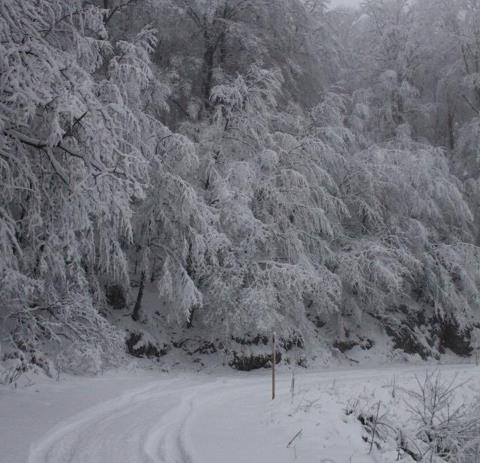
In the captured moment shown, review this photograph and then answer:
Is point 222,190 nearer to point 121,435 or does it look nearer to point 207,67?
point 207,67

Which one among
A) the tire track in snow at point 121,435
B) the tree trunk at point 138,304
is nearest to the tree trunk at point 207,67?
the tree trunk at point 138,304

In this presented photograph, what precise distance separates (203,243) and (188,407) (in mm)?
4527

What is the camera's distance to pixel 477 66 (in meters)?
20.1

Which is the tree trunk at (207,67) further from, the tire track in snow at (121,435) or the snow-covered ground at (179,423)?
the tire track in snow at (121,435)

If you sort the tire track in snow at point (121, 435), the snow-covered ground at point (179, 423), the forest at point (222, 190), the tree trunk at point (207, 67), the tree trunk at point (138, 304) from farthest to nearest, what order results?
the tree trunk at point (207, 67), the tree trunk at point (138, 304), the forest at point (222, 190), the snow-covered ground at point (179, 423), the tire track in snow at point (121, 435)

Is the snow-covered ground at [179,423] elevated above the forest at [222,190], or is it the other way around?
the forest at [222,190]

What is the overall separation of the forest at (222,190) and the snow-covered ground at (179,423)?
46.3 inches

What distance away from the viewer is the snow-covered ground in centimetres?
501

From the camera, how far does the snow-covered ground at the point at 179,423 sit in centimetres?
501

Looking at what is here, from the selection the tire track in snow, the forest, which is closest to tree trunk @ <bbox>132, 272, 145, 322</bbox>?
the forest

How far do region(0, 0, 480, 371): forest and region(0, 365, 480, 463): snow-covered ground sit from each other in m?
1.18

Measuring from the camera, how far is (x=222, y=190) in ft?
38.2

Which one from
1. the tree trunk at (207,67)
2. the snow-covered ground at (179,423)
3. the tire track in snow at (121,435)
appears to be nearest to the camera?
the tire track in snow at (121,435)

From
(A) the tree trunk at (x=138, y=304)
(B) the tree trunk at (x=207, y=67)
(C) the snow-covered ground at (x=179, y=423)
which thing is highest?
(B) the tree trunk at (x=207, y=67)
